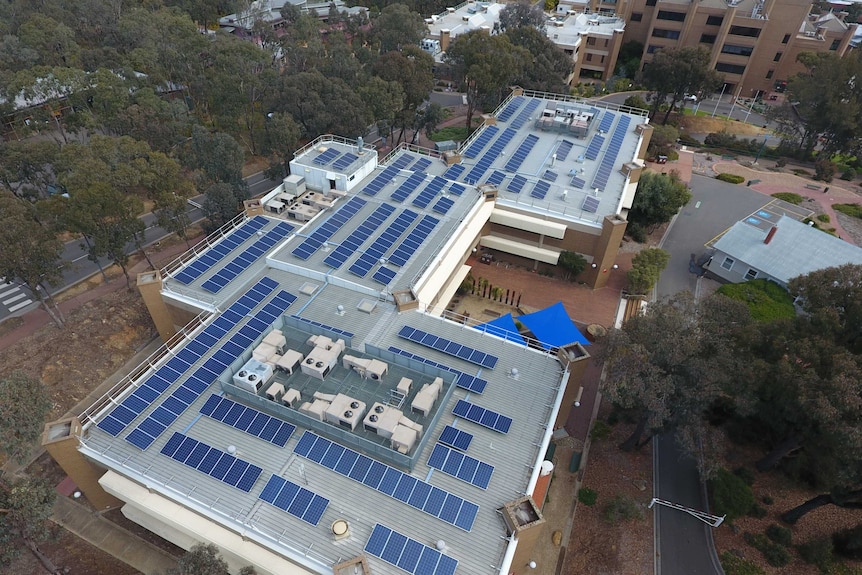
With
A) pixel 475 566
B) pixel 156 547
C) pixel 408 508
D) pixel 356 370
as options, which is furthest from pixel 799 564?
pixel 156 547

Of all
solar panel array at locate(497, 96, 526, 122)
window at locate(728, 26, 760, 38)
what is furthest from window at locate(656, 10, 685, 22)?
solar panel array at locate(497, 96, 526, 122)

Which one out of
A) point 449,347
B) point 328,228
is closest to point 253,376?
point 449,347

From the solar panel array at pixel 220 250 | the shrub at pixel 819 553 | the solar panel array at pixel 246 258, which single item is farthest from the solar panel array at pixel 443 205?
the shrub at pixel 819 553

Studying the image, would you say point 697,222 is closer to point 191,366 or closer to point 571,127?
point 571,127

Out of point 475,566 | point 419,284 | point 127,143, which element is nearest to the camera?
point 475,566

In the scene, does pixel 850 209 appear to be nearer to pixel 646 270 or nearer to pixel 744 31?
pixel 646 270

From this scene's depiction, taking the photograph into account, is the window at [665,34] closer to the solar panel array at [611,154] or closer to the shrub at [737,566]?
the solar panel array at [611,154]
